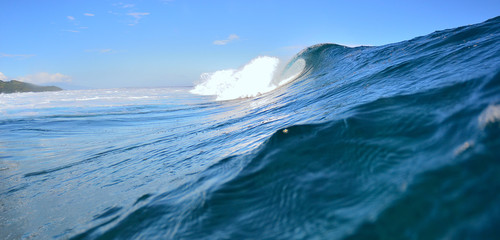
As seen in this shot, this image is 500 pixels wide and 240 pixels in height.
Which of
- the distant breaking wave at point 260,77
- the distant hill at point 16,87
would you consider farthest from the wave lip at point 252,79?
the distant hill at point 16,87

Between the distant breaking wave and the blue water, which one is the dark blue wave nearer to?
the blue water

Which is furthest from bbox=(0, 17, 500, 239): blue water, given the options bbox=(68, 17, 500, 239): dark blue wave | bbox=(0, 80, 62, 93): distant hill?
bbox=(0, 80, 62, 93): distant hill

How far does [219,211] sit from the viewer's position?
6.25ft

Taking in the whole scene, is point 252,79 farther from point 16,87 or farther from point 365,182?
point 16,87

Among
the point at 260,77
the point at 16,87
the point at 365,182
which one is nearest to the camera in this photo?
the point at 365,182

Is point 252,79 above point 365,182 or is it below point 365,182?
above

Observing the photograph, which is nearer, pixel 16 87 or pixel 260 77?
pixel 260 77

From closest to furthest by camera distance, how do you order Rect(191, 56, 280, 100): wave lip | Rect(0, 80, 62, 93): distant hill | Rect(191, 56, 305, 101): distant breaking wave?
1. Rect(191, 56, 305, 101): distant breaking wave
2. Rect(191, 56, 280, 100): wave lip
3. Rect(0, 80, 62, 93): distant hill

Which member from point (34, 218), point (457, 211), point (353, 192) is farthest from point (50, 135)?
point (457, 211)

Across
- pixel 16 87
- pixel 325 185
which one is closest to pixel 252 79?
pixel 325 185

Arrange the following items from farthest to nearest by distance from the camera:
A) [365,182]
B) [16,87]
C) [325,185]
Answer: [16,87] < [325,185] < [365,182]

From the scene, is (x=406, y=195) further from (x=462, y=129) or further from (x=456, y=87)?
(x=456, y=87)

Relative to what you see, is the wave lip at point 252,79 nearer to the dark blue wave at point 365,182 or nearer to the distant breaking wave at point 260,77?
the distant breaking wave at point 260,77

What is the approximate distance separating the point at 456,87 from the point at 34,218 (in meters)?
4.22
